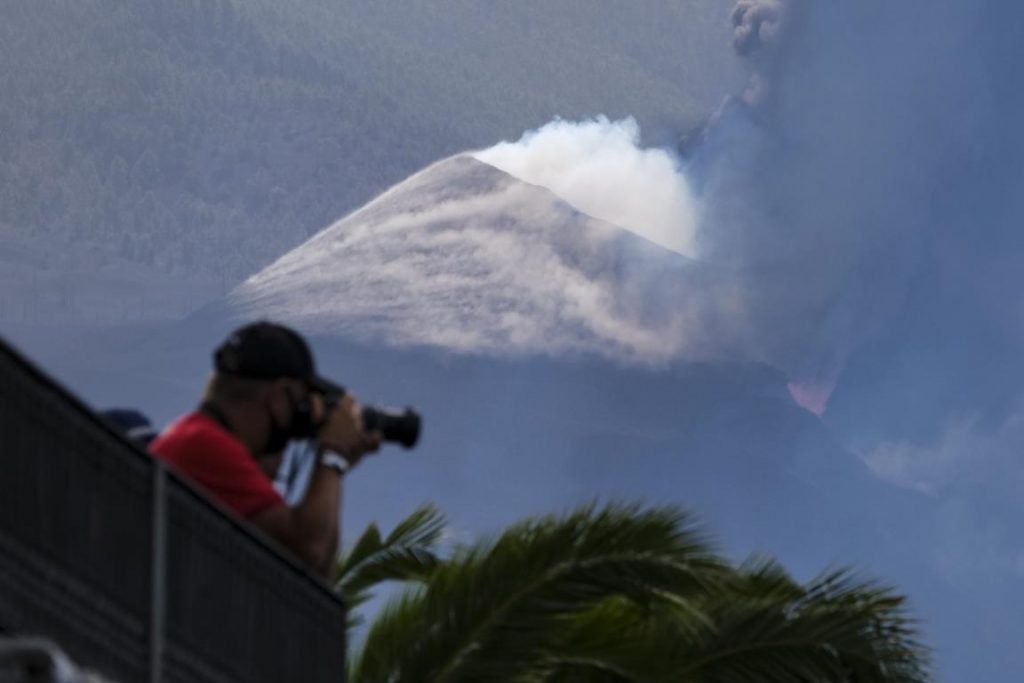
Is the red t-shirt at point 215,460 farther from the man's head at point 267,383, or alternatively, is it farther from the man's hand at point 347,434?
the man's hand at point 347,434

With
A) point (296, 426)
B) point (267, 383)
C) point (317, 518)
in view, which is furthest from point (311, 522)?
point (267, 383)

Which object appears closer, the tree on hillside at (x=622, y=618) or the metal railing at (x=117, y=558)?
the metal railing at (x=117, y=558)

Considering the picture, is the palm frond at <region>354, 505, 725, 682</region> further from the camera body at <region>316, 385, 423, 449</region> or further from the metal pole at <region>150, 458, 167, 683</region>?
the metal pole at <region>150, 458, 167, 683</region>

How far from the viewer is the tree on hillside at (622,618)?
14470mm

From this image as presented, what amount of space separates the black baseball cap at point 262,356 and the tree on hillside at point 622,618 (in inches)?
283

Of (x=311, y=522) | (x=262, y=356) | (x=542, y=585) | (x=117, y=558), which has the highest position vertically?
(x=542, y=585)

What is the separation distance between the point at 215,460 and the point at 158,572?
70 centimetres

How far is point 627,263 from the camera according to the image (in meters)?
110

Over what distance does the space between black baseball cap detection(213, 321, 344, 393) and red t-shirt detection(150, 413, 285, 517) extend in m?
0.17

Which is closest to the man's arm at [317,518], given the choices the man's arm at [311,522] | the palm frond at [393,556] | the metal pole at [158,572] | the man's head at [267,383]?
the man's arm at [311,522]

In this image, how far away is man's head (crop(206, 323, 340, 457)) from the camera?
285 inches

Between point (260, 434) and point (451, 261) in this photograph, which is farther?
point (451, 261)

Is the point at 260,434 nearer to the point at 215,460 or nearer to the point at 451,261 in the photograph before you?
the point at 215,460

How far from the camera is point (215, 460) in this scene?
282 inches
